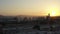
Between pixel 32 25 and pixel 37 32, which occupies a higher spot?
pixel 32 25

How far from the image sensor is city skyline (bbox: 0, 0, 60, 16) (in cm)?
165

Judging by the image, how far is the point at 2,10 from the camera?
1.64m

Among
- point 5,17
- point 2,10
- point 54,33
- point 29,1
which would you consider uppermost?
point 29,1

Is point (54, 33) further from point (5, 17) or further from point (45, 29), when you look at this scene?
point (5, 17)

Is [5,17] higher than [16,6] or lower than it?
lower

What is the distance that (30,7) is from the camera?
1728 mm

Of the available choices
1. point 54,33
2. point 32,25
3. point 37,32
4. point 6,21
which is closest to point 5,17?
point 6,21

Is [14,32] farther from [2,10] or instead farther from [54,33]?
[54,33]

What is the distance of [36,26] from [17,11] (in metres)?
0.37

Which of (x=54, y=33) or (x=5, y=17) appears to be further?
(x=54, y=33)

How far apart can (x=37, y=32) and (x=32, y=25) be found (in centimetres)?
13

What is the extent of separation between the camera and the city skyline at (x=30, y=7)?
1.65 metres

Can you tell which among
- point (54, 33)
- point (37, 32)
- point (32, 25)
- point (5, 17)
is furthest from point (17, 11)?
point (54, 33)

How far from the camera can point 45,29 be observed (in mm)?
1701
